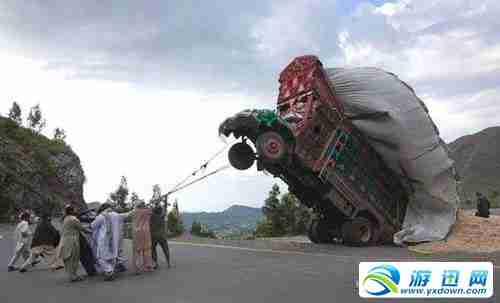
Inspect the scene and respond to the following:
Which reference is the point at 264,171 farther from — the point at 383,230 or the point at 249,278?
the point at 249,278

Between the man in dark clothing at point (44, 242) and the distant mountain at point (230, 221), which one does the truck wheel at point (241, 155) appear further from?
the distant mountain at point (230, 221)

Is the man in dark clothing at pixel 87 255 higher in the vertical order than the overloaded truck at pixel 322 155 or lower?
lower

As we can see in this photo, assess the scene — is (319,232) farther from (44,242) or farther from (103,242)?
(44,242)

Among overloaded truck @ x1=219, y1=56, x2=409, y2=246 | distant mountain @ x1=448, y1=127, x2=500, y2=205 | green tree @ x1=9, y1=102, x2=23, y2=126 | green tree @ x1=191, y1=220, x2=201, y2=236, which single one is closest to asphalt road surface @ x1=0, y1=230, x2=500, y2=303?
overloaded truck @ x1=219, y1=56, x2=409, y2=246

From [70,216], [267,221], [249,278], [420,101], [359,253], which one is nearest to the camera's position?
[249,278]

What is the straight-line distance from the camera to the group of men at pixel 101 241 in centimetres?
1109

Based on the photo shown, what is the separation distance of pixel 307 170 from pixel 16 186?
30.7 metres

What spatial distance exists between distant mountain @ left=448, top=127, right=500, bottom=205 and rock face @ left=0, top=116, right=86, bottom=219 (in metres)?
33.6

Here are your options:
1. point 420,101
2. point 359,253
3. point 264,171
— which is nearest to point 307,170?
point 264,171

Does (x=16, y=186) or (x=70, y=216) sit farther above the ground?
(x=16, y=186)

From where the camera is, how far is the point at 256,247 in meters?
16.2

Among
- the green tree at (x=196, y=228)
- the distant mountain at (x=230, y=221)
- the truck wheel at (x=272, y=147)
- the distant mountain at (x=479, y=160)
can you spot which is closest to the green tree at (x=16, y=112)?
the distant mountain at (x=230, y=221)

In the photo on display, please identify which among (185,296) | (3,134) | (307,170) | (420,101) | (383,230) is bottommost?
(185,296)

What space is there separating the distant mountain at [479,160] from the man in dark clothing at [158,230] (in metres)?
39.4
